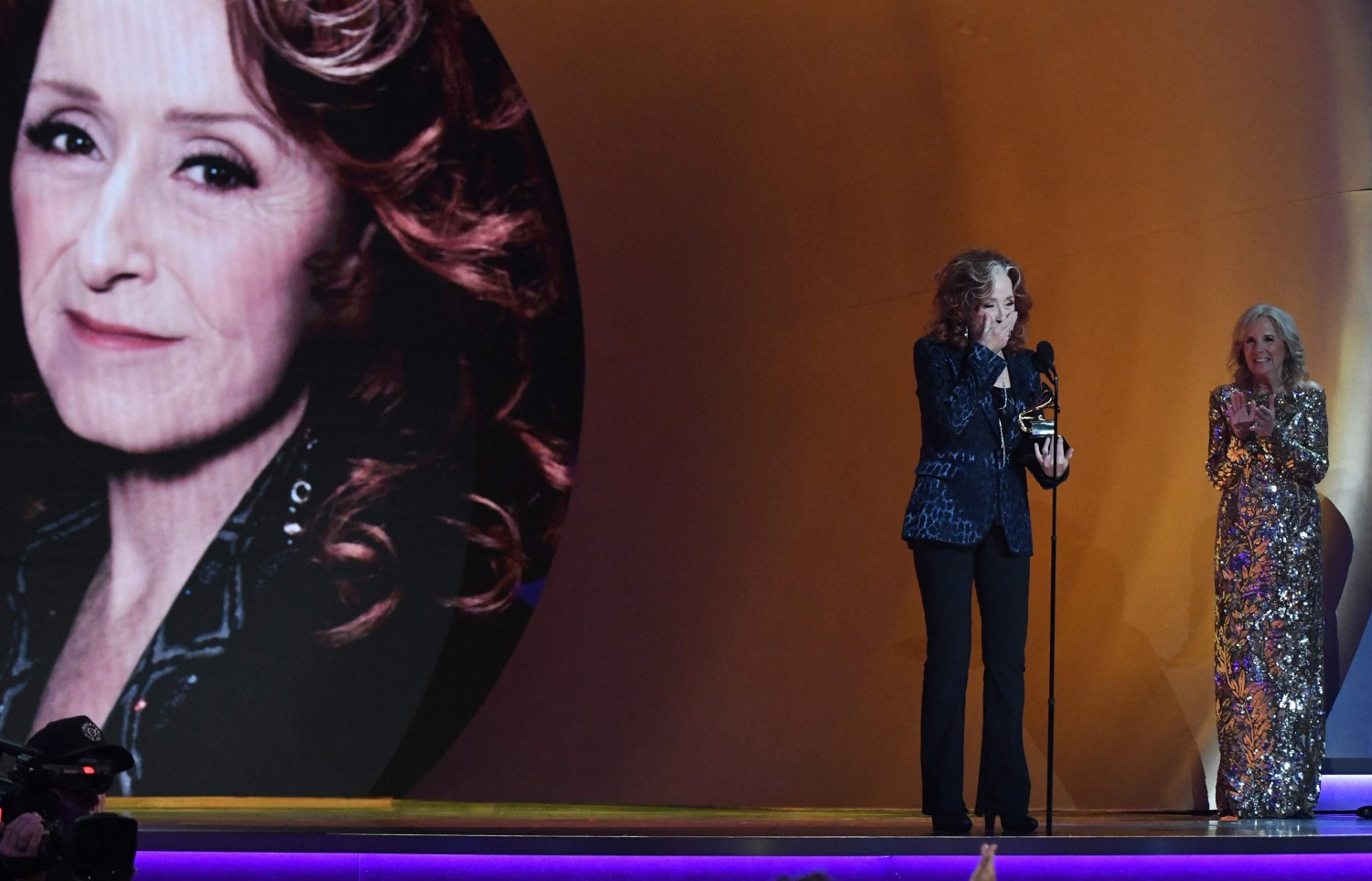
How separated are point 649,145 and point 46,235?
180 cm

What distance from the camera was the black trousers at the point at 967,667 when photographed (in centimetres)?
365

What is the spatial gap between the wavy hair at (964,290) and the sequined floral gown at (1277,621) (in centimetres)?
116

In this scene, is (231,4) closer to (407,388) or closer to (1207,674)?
(407,388)

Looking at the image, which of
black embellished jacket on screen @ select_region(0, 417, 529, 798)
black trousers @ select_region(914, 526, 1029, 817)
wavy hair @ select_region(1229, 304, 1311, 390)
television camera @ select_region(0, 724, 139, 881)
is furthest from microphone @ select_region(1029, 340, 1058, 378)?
television camera @ select_region(0, 724, 139, 881)

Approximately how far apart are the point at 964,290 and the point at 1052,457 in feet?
1.47

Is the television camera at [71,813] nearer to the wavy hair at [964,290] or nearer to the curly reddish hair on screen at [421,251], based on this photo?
the wavy hair at [964,290]

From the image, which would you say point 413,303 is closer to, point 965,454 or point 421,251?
point 421,251

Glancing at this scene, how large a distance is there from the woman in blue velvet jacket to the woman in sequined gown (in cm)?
103

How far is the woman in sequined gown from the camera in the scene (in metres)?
4.41

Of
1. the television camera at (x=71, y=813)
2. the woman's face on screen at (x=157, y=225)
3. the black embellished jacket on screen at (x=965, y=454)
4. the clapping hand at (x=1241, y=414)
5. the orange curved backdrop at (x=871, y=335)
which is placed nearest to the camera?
the television camera at (x=71, y=813)

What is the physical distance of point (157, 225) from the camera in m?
4.55

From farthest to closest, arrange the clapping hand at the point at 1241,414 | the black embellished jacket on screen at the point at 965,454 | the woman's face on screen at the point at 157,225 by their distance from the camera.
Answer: the woman's face on screen at the point at 157,225 → the clapping hand at the point at 1241,414 → the black embellished jacket on screen at the point at 965,454

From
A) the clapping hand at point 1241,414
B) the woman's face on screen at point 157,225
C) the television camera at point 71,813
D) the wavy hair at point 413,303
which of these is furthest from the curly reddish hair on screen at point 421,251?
the television camera at point 71,813

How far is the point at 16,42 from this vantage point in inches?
177
